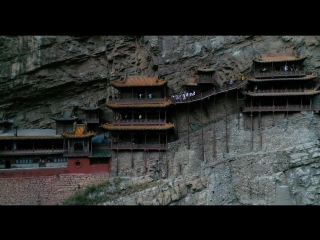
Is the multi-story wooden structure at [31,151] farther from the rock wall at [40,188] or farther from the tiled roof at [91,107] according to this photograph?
the tiled roof at [91,107]

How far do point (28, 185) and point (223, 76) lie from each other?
16.0 m

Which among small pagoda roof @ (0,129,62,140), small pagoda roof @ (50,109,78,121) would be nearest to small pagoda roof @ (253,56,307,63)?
small pagoda roof @ (50,109,78,121)

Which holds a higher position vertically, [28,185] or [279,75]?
[279,75]

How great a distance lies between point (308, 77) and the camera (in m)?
26.5

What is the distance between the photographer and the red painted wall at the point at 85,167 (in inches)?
1011

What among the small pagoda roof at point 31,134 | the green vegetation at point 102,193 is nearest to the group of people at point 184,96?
the green vegetation at point 102,193

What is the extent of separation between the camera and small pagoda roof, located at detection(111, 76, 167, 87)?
88.9 feet

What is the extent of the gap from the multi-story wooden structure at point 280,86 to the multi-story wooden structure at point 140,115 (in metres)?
6.07

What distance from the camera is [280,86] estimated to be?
2764 cm

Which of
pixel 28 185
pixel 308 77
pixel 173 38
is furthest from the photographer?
pixel 173 38

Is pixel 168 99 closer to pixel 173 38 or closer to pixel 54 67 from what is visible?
pixel 173 38

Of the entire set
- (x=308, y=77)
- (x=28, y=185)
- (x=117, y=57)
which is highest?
(x=117, y=57)

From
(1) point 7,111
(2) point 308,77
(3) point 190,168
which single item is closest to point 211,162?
(3) point 190,168

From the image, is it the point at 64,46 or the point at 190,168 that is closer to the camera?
the point at 190,168
